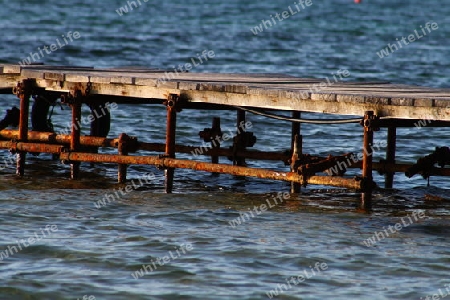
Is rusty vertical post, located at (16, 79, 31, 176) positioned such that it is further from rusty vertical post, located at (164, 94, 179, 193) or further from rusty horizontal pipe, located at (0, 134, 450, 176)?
rusty vertical post, located at (164, 94, 179, 193)

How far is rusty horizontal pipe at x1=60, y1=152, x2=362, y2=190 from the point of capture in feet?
46.9

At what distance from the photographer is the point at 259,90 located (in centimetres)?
1472

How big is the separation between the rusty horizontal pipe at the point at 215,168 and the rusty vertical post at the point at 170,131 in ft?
0.71

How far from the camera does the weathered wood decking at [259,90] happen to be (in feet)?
45.2

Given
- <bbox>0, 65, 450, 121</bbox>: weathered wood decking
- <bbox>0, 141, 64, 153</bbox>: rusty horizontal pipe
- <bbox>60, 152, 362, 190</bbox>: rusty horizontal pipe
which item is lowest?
<bbox>60, 152, 362, 190</bbox>: rusty horizontal pipe

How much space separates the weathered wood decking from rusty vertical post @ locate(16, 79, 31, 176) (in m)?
0.21

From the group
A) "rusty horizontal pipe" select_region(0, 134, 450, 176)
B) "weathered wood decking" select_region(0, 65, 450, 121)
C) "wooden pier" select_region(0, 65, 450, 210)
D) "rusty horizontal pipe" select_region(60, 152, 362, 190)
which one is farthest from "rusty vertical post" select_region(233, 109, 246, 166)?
"rusty horizontal pipe" select_region(60, 152, 362, 190)

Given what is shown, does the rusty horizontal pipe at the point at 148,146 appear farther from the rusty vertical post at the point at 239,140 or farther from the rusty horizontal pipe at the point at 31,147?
the rusty horizontal pipe at the point at 31,147

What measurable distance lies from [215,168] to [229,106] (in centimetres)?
167

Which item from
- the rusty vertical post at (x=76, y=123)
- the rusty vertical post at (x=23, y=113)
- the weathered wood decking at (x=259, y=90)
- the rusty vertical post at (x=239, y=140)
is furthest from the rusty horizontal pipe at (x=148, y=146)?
the weathered wood decking at (x=259, y=90)

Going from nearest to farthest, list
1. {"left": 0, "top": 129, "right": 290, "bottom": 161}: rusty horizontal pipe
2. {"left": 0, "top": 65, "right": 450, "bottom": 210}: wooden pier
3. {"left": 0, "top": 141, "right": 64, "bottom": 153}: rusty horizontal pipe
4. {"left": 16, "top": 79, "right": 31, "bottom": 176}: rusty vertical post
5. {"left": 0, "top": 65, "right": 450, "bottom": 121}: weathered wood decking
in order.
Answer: {"left": 0, "top": 65, "right": 450, "bottom": 121}: weathered wood decking → {"left": 0, "top": 65, "right": 450, "bottom": 210}: wooden pier → {"left": 0, "top": 141, "right": 64, "bottom": 153}: rusty horizontal pipe → {"left": 16, "top": 79, "right": 31, "bottom": 176}: rusty vertical post → {"left": 0, "top": 129, "right": 290, "bottom": 161}: rusty horizontal pipe

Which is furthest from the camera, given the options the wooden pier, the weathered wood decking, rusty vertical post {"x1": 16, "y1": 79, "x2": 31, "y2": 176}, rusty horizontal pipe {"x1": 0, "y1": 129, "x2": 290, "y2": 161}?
rusty horizontal pipe {"x1": 0, "y1": 129, "x2": 290, "y2": 161}

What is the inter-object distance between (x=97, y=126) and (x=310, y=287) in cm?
821

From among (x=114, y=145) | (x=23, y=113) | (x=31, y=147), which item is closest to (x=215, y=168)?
(x=114, y=145)
